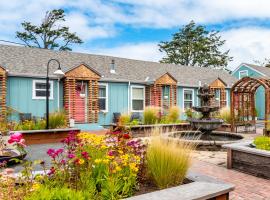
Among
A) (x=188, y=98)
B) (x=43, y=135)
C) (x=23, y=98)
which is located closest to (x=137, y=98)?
(x=188, y=98)

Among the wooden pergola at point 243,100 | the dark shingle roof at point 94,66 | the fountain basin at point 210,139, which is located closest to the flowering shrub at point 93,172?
the fountain basin at point 210,139

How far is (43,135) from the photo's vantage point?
377 inches

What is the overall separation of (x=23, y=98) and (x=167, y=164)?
11.8m

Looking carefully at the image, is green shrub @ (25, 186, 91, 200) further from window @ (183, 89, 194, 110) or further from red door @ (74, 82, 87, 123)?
window @ (183, 89, 194, 110)

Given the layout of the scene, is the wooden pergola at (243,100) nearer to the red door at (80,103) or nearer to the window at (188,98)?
the window at (188,98)

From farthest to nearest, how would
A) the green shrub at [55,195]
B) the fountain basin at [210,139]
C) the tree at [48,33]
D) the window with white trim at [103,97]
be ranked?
the tree at [48,33] < the window with white trim at [103,97] < the fountain basin at [210,139] < the green shrub at [55,195]

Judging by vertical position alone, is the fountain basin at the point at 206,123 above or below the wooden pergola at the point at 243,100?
below

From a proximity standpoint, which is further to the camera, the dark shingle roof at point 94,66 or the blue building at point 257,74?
the blue building at point 257,74

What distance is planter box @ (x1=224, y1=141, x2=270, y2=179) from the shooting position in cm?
562

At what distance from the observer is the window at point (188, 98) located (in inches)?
781

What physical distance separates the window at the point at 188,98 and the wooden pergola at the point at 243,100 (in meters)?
4.97

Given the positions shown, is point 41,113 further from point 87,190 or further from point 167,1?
point 87,190

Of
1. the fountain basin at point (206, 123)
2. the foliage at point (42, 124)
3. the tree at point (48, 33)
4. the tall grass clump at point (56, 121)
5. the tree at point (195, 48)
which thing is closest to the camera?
the fountain basin at point (206, 123)

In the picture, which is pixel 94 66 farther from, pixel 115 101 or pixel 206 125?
pixel 206 125
